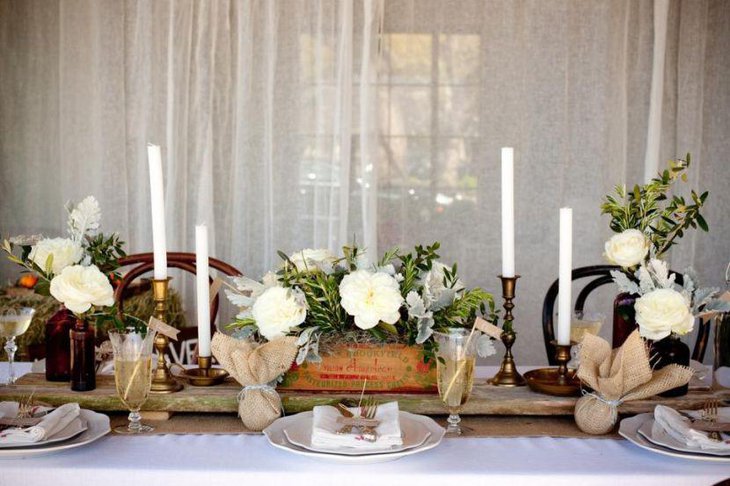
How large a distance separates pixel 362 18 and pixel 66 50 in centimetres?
128

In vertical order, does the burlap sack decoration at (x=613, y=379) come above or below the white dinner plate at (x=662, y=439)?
above

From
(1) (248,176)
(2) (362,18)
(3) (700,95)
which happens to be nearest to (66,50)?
(1) (248,176)

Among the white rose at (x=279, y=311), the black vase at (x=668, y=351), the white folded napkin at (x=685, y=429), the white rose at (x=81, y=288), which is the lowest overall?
the white folded napkin at (x=685, y=429)

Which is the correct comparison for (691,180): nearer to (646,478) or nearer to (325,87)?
(325,87)

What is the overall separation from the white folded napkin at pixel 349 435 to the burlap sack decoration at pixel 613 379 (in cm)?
34

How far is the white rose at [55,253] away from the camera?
5.39 ft

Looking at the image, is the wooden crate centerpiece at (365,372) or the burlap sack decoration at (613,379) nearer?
the burlap sack decoration at (613,379)

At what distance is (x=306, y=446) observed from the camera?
142 centimetres

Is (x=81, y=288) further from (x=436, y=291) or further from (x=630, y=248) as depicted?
(x=630, y=248)

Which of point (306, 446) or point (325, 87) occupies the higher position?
point (325, 87)

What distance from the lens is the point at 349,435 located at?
4.72ft

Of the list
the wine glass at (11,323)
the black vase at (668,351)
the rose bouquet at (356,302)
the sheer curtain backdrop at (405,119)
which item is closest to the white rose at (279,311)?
the rose bouquet at (356,302)

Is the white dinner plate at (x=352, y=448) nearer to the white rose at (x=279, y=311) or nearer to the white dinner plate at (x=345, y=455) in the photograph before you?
the white dinner plate at (x=345, y=455)

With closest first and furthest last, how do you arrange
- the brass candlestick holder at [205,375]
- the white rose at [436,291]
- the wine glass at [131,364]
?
the wine glass at [131,364] < the white rose at [436,291] < the brass candlestick holder at [205,375]
